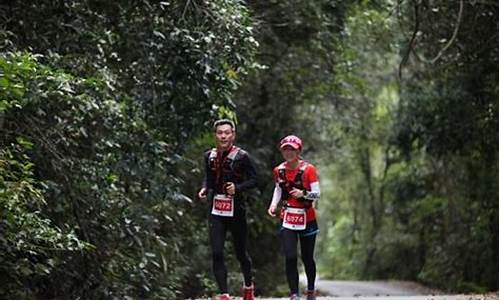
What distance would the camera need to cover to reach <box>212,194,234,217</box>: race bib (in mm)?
8750

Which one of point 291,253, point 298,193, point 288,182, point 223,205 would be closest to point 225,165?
point 223,205

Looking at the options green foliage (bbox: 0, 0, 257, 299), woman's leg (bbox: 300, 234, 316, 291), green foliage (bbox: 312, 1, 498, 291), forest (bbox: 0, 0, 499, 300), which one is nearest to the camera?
woman's leg (bbox: 300, 234, 316, 291)

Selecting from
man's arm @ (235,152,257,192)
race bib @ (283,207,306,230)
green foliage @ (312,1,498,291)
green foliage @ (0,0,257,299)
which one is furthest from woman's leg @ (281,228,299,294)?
green foliage @ (312,1,498,291)

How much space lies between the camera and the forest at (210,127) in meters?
10.5

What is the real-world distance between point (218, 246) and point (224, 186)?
2.09 feet

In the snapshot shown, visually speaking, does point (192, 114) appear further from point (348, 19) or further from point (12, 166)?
point (348, 19)

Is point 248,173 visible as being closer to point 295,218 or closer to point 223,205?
point 223,205

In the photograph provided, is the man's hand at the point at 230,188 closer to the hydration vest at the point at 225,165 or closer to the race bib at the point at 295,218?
the hydration vest at the point at 225,165

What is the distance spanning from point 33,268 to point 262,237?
15.5 m

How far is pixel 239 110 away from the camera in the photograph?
22984mm

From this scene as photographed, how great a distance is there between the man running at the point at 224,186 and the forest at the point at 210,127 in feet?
5.58

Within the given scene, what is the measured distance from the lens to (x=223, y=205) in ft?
28.8

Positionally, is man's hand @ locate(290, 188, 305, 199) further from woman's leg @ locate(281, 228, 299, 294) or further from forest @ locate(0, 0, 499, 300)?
forest @ locate(0, 0, 499, 300)

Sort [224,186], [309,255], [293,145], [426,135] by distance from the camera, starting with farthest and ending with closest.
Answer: [426,135] < [309,255] < [224,186] < [293,145]
